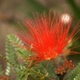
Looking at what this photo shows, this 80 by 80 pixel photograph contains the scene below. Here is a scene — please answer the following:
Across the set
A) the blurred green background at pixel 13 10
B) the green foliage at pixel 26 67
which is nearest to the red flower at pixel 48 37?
the green foliage at pixel 26 67

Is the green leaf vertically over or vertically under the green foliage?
under

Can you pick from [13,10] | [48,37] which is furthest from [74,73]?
[13,10]

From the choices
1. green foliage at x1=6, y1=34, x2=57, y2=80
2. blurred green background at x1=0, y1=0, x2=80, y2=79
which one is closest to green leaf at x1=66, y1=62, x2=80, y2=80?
green foliage at x1=6, y1=34, x2=57, y2=80

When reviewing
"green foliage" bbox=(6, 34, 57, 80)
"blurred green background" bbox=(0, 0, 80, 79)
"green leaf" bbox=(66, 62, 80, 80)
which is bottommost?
"green leaf" bbox=(66, 62, 80, 80)

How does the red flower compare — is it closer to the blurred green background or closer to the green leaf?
the green leaf

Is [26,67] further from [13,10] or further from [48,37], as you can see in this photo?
[13,10]

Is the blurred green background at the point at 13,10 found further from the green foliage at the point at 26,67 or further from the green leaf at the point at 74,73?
the green leaf at the point at 74,73

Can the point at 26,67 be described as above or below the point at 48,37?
below

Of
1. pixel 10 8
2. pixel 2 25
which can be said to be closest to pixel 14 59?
pixel 2 25

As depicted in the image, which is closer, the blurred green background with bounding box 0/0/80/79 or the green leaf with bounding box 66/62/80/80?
the green leaf with bounding box 66/62/80/80
